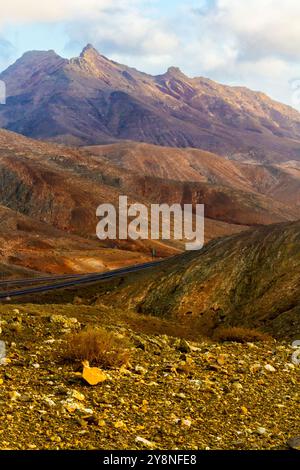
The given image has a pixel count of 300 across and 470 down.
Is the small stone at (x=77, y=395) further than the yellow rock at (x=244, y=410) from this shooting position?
No

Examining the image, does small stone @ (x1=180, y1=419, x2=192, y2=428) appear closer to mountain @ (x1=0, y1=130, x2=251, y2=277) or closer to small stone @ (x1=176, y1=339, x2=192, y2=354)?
small stone @ (x1=176, y1=339, x2=192, y2=354)

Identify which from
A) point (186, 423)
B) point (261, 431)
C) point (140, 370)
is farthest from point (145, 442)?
point (140, 370)

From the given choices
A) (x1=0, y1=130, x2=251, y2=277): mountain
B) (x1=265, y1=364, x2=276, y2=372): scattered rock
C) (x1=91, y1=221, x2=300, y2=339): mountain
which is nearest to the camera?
(x1=265, y1=364, x2=276, y2=372): scattered rock

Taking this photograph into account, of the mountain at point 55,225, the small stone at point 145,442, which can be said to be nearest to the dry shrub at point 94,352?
the small stone at point 145,442

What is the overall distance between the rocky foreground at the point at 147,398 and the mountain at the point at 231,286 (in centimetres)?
2170

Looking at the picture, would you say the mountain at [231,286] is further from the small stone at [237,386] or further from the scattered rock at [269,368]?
the small stone at [237,386]

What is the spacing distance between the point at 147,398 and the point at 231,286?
38216 mm

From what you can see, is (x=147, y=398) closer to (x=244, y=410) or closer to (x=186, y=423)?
(x=186, y=423)

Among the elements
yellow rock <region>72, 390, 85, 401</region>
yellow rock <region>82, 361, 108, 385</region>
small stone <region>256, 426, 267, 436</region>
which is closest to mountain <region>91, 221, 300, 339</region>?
yellow rock <region>82, 361, 108, 385</region>

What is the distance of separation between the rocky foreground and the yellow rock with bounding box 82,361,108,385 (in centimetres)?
12

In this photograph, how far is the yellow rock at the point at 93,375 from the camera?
36.2 ft

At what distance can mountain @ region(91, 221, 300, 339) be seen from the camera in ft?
136
